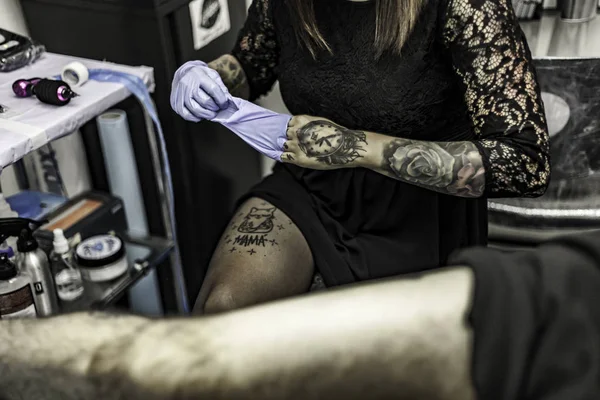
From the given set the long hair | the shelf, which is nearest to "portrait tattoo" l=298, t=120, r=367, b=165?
the long hair

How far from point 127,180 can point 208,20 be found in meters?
0.42

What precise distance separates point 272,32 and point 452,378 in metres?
0.92

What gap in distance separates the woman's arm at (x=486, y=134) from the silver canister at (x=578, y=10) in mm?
698

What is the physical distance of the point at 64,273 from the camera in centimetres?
131

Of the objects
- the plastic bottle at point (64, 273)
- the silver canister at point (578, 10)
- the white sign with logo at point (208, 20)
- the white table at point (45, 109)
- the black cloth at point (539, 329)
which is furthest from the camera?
Answer: the silver canister at point (578, 10)

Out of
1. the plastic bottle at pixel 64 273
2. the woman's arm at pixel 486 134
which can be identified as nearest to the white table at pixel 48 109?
the plastic bottle at pixel 64 273

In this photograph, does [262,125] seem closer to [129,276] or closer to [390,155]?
[390,155]

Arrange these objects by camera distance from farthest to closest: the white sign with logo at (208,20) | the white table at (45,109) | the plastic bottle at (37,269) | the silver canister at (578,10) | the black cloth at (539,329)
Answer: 1. the silver canister at (578,10)
2. the white sign with logo at (208,20)
3. the plastic bottle at (37,269)
4. the white table at (45,109)
5. the black cloth at (539,329)

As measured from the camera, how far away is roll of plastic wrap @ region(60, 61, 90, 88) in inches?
49.9

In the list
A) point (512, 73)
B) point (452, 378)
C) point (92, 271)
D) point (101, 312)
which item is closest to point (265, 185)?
point (92, 271)

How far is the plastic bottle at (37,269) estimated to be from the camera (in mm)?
1193

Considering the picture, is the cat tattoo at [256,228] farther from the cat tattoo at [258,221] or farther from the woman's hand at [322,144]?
the woman's hand at [322,144]

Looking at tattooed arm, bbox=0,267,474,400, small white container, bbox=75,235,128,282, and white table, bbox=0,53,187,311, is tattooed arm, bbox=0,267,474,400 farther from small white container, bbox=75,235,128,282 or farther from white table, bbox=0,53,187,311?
small white container, bbox=75,235,128,282

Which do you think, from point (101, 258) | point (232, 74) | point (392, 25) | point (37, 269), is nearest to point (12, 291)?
point (37, 269)
